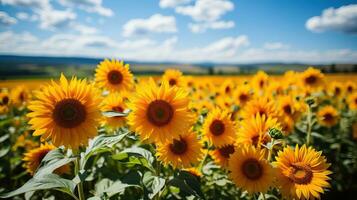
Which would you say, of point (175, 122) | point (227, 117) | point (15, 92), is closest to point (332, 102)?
point (227, 117)

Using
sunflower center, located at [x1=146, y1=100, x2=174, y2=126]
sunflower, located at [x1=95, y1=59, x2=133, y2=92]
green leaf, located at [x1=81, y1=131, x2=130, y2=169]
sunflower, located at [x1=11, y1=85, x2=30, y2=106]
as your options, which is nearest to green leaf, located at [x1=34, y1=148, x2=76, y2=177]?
green leaf, located at [x1=81, y1=131, x2=130, y2=169]

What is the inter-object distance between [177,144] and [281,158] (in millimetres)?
1233

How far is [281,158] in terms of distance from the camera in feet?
9.73

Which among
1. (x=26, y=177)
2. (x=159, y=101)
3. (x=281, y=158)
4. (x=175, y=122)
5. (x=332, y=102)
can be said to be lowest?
(x=26, y=177)

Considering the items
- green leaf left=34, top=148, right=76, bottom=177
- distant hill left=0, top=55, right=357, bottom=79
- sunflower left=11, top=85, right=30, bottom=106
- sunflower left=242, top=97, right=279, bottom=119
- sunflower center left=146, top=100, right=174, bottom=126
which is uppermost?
sunflower center left=146, top=100, right=174, bottom=126

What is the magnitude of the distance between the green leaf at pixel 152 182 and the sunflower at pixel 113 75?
2.32 metres

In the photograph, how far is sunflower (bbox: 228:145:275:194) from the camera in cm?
302

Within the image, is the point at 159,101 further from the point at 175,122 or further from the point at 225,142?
the point at 225,142

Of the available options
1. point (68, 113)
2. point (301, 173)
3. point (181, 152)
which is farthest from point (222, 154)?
point (68, 113)

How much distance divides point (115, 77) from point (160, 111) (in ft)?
7.78

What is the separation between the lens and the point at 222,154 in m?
4.20

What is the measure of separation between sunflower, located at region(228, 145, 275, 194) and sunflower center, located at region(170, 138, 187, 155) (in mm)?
659

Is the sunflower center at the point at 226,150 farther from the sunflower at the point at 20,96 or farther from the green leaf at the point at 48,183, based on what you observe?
the sunflower at the point at 20,96

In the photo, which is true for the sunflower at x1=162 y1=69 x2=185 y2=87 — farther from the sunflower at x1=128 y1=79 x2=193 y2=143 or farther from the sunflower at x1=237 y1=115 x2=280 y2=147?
the sunflower at x1=128 y1=79 x2=193 y2=143
